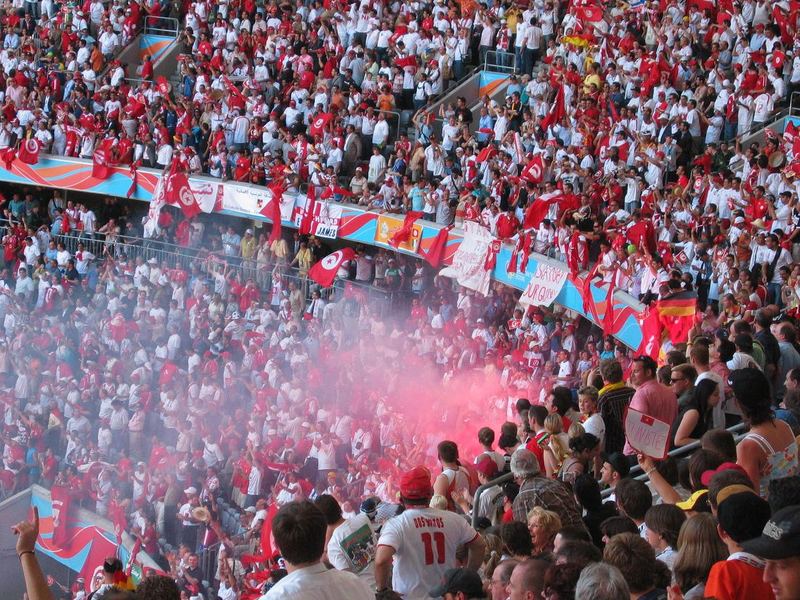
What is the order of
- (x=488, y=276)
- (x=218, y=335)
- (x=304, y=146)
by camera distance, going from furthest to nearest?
(x=304, y=146)
(x=218, y=335)
(x=488, y=276)

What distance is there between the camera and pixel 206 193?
2358cm

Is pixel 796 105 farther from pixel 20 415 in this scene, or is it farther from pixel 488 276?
pixel 20 415

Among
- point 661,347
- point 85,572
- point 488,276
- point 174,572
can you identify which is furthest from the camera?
point 488,276

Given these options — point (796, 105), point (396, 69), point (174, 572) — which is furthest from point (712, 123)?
point (174, 572)

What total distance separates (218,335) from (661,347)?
33.0 feet

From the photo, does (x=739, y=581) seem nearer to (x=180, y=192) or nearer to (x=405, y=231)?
(x=405, y=231)

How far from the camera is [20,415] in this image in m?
19.4

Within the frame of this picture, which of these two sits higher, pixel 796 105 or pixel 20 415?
pixel 796 105

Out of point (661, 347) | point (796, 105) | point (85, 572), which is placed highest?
point (796, 105)

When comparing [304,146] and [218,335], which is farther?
[304,146]

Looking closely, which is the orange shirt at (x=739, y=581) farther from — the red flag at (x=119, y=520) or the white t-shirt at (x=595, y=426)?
the red flag at (x=119, y=520)

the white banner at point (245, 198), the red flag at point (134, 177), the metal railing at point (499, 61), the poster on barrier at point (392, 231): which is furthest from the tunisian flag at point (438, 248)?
the red flag at point (134, 177)

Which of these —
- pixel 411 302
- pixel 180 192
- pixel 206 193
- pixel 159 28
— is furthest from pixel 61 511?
pixel 159 28

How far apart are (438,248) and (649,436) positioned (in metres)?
12.8
